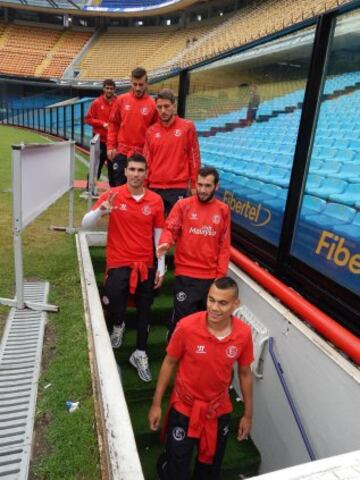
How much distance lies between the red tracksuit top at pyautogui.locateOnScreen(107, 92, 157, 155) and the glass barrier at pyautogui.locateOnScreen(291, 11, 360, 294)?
6.85 feet

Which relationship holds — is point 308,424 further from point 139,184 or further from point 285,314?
point 139,184

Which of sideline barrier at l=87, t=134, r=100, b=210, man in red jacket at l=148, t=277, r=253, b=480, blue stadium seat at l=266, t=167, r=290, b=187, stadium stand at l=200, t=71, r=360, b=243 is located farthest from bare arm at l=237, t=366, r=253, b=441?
sideline barrier at l=87, t=134, r=100, b=210

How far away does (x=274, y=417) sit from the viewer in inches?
131

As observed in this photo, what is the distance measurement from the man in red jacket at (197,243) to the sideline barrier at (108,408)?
737 millimetres

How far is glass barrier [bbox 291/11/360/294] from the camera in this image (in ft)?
9.30

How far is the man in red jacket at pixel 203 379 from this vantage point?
98.4 inches

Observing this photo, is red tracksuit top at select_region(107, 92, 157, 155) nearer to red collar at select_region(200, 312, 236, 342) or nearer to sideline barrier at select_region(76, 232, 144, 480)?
sideline barrier at select_region(76, 232, 144, 480)

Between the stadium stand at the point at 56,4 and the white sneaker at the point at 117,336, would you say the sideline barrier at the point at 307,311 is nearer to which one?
the white sneaker at the point at 117,336

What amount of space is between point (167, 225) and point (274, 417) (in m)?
1.76

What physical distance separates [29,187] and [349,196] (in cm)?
264

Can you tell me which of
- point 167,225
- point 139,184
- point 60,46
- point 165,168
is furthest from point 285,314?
point 60,46

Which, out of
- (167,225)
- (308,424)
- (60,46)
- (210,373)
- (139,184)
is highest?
(60,46)

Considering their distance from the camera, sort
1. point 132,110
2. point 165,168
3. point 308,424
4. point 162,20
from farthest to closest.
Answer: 1. point 162,20
2. point 132,110
3. point 165,168
4. point 308,424

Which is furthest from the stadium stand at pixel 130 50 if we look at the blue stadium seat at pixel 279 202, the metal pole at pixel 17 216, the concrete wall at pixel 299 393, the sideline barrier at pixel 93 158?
the concrete wall at pixel 299 393
